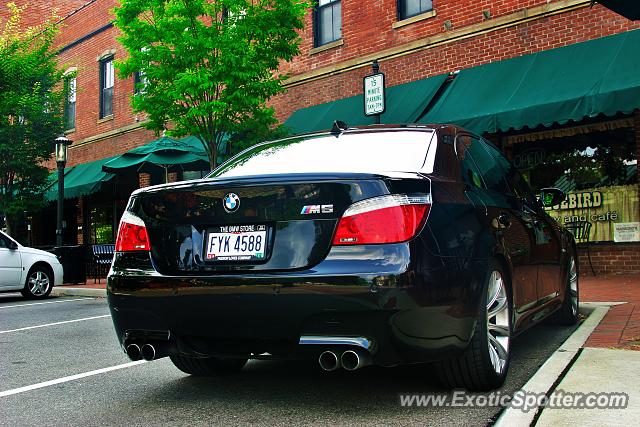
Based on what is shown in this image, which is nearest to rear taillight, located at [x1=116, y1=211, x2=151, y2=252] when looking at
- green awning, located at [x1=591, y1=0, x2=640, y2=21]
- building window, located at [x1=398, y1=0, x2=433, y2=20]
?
green awning, located at [x1=591, y1=0, x2=640, y2=21]

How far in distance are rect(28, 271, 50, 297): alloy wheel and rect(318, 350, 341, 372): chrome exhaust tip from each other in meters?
11.3

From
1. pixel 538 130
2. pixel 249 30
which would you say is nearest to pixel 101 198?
pixel 249 30

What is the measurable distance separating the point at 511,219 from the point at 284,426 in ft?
6.74

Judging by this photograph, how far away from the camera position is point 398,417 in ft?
11.6


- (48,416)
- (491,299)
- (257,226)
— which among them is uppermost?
(257,226)

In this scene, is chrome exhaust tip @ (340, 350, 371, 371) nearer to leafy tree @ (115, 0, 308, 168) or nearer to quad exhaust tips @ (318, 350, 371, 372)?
quad exhaust tips @ (318, 350, 371, 372)

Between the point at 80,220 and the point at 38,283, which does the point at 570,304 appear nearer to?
the point at 38,283

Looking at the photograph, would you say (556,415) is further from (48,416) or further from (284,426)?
(48,416)

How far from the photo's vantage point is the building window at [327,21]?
53.6 feet

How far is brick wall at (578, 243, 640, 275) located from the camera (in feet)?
37.9

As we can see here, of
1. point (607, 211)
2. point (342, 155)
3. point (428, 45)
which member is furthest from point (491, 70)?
point (342, 155)

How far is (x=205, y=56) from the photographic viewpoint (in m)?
12.5

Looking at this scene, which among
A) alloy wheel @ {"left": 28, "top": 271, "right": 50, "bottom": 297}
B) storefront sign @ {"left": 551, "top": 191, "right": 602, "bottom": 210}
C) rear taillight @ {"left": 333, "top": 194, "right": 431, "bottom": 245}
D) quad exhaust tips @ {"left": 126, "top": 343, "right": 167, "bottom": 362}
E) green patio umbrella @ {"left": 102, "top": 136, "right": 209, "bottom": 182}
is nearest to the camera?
rear taillight @ {"left": 333, "top": 194, "right": 431, "bottom": 245}

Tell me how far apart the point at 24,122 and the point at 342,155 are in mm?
18517
